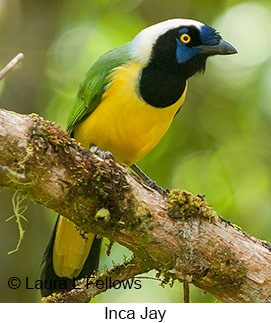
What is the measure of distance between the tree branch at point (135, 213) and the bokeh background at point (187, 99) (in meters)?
2.10

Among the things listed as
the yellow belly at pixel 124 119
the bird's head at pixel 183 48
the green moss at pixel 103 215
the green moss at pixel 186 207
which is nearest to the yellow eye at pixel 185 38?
the bird's head at pixel 183 48

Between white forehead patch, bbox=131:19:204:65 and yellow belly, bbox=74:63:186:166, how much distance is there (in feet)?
0.27

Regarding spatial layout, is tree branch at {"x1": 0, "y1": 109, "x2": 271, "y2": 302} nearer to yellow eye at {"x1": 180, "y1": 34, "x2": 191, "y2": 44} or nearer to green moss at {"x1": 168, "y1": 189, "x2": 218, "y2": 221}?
green moss at {"x1": 168, "y1": 189, "x2": 218, "y2": 221}

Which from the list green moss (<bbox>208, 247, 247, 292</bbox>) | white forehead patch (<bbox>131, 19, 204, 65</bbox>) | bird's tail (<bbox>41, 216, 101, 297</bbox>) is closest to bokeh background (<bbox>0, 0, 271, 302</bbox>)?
bird's tail (<bbox>41, 216, 101, 297</bbox>)

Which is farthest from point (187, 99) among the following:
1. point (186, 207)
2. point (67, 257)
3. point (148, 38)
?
point (186, 207)

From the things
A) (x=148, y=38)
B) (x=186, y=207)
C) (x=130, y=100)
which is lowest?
(x=186, y=207)

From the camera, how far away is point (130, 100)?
3.63 meters

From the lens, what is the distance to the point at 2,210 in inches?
192

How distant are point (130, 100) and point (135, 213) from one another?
3.24 feet

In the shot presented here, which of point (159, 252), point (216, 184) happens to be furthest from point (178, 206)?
point (216, 184)

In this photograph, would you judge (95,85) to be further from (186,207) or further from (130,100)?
(186,207)

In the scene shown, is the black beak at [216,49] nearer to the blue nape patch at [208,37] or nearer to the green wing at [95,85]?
the blue nape patch at [208,37]

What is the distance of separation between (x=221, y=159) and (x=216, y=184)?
41 cm

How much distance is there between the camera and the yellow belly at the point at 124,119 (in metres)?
3.63
